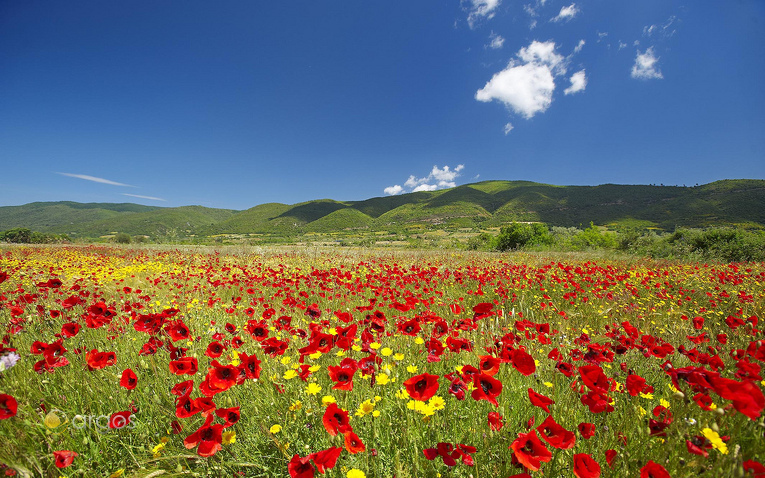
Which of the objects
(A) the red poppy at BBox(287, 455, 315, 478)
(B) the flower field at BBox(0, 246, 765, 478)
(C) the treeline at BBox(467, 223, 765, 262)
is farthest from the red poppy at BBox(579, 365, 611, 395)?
(C) the treeline at BBox(467, 223, 765, 262)

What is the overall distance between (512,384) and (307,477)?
1.88 metres

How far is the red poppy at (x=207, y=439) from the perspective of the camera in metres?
1.16

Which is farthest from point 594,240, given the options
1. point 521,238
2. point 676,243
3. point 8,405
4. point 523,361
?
point 8,405

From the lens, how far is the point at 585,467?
1051 millimetres

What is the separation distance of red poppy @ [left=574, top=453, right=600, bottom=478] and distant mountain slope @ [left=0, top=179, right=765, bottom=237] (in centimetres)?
2610

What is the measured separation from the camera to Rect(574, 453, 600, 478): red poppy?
1038 mm

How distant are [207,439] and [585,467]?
1.56 metres

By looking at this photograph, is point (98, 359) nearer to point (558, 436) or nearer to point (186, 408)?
point (186, 408)

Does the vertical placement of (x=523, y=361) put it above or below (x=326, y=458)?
above

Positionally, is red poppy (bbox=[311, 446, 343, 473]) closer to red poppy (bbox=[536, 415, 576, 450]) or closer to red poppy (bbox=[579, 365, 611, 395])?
red poppy (bbox=[536, 415, 576, 450])

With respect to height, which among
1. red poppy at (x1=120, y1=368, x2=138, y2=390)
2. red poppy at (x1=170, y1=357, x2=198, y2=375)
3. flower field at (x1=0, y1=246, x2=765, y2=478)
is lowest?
flower field at (x1=0, y1=246, x2=765, y2=478)

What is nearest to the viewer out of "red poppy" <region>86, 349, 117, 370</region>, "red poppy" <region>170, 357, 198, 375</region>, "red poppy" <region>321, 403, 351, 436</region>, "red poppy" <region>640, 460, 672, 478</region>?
"red poppy" <region>640, 460, 672, 478</region>

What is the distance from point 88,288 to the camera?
233 inches

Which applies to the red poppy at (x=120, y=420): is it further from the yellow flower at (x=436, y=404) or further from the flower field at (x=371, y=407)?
the yellow flower at (x=436, y=404)
